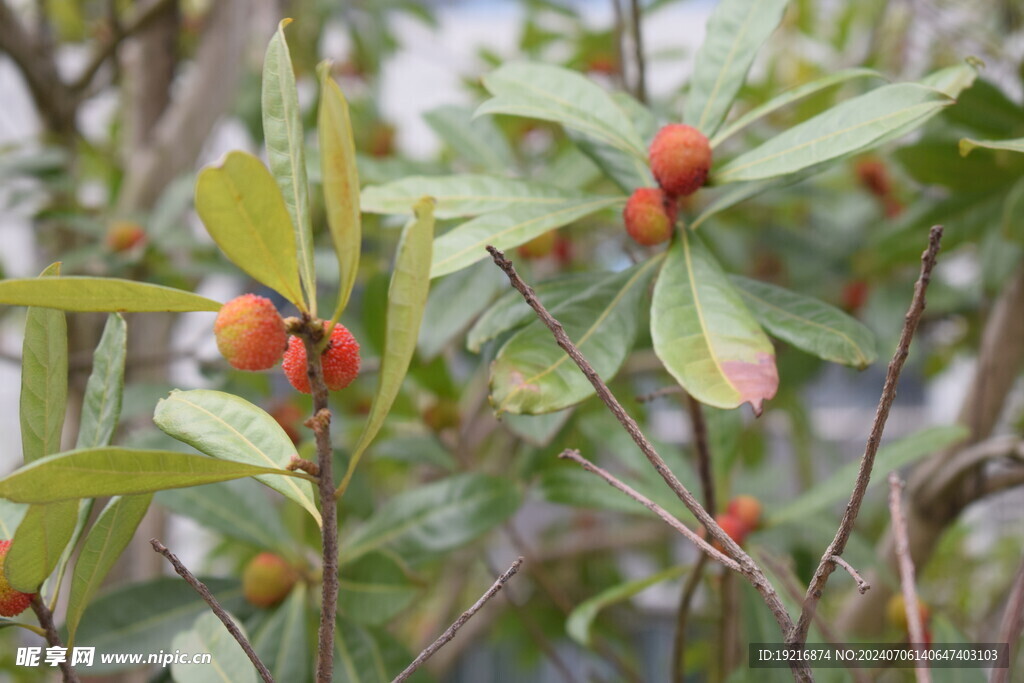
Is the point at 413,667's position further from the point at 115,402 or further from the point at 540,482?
the point at 540,482

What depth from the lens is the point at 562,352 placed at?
0.52 metres

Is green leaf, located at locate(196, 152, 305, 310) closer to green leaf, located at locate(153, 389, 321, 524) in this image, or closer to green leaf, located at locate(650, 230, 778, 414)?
green leaf, located at locate(153, 389, 321, 524)

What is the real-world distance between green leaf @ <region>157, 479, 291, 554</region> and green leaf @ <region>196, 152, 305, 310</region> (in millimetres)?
398

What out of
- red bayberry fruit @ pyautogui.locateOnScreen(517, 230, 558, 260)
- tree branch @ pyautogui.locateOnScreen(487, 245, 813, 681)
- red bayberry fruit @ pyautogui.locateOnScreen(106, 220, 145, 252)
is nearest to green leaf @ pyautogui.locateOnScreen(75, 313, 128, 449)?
tree branch @ pyautogui.locateOnScreen(487, 245, 813, 681)

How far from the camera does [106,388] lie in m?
0.47

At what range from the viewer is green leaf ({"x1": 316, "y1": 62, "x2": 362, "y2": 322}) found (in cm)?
33

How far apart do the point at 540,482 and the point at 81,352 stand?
67 cm

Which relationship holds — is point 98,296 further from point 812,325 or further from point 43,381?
point 812,325

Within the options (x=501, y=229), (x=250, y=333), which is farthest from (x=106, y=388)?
(x=501, y=229)

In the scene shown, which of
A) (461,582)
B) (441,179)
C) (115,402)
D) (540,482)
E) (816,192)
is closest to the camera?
(115,402)

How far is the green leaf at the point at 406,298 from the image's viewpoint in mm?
335

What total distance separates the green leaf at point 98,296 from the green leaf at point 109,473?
0.21ft

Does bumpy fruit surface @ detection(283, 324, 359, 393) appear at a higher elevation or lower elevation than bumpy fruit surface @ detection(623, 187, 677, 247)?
lower

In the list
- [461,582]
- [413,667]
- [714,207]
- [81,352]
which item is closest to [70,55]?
[81,352]
